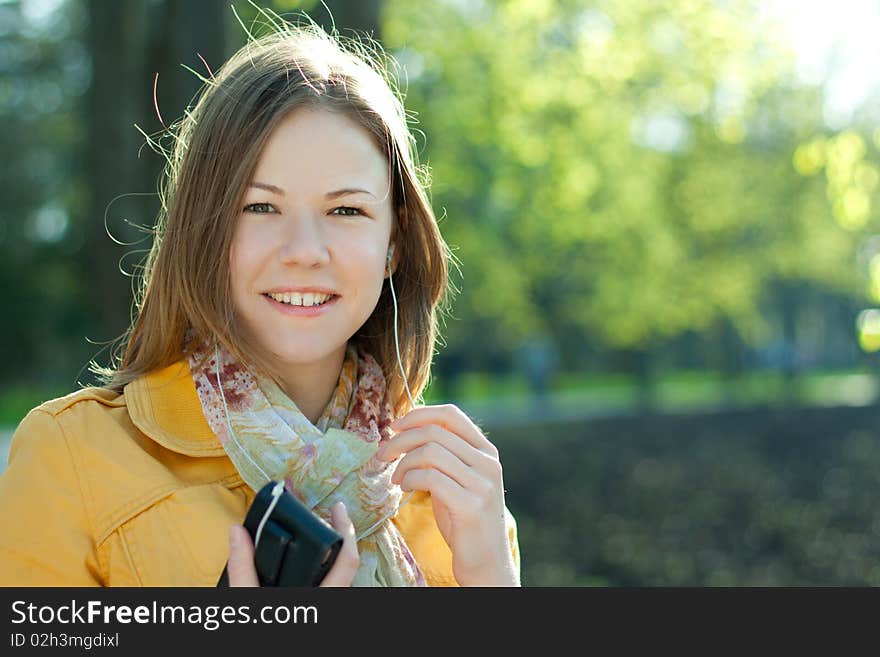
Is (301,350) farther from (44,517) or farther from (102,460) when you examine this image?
(44,517)

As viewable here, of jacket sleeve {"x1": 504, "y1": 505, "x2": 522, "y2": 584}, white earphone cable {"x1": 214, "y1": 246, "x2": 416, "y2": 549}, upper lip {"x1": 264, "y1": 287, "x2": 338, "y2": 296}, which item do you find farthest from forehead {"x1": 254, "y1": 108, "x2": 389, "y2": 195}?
jacket sleeve {"x1": 504, "y1": 505, "x2": 522, "y2": 584}

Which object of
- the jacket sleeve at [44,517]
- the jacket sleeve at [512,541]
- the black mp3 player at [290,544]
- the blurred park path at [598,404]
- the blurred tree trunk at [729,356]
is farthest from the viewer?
the blurred tree trunk at [729,356]

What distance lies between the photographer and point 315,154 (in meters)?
2.14

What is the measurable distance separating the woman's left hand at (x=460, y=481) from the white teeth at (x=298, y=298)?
0.97ft

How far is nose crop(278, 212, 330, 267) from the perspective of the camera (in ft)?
6.88

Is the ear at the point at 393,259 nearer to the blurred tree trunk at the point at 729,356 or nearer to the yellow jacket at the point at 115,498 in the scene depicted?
the yellow jacket at the point at 115,498

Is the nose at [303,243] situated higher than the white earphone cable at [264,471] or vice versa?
the nose at [303,243]

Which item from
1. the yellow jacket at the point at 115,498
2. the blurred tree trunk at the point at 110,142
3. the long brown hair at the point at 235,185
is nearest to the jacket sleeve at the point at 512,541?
the long brown hair at the point at 235,185

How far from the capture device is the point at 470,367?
31781 millimetres

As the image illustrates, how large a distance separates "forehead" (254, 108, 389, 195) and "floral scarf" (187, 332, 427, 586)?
1.31ft

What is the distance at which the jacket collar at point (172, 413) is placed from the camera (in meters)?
2.15

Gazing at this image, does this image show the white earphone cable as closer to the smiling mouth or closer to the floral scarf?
the floral scarf

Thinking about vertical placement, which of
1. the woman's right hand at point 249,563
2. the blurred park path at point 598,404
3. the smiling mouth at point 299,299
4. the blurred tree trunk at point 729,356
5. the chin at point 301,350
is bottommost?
the woman's right hand at point 249,563
